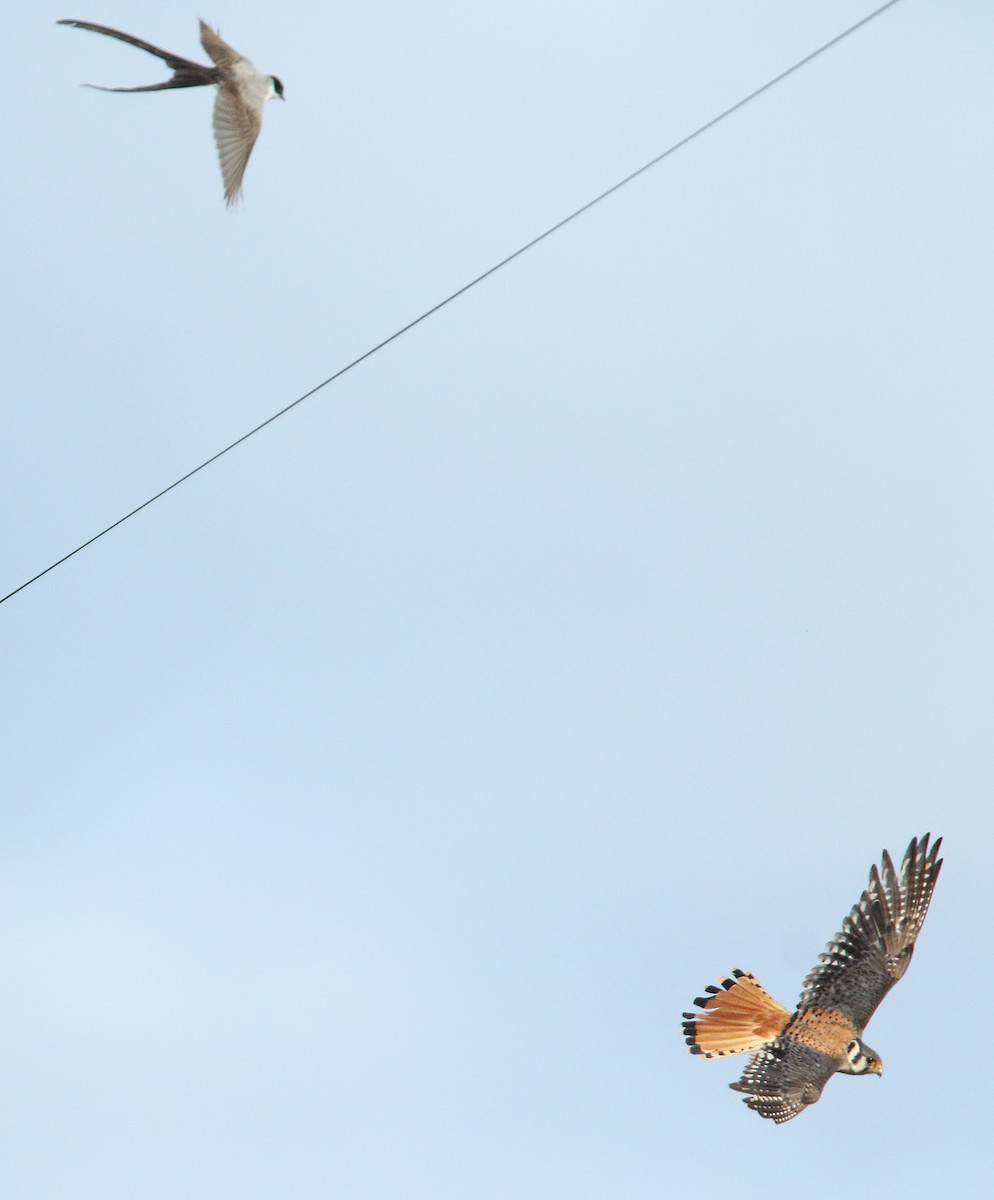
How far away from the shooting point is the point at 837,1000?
1286 cm

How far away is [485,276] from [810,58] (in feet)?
6.46

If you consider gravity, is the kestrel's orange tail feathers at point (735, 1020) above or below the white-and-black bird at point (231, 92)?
below

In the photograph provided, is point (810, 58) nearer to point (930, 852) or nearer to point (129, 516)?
point (129, 516)

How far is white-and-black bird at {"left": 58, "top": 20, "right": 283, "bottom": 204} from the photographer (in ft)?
32.6

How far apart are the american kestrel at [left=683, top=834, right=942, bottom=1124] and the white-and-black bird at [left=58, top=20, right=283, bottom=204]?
6.92m

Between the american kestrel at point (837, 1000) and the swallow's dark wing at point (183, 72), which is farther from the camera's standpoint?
the american kestrel at point (837, 1000)

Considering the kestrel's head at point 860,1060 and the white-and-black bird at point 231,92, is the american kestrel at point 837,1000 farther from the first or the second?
the white-and-black bird at point 231,92

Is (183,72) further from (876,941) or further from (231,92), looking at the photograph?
(876,941)

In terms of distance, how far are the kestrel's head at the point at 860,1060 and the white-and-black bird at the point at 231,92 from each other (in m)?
7.65

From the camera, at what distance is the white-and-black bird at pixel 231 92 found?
994 centimetres

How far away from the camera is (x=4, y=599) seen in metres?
8.69

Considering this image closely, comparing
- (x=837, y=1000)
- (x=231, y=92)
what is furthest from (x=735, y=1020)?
(x=231, y=92)

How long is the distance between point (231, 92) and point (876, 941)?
7.66 meters

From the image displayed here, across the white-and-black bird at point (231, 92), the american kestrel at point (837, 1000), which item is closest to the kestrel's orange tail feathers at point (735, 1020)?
the american kestrel at point (837, 1000)
